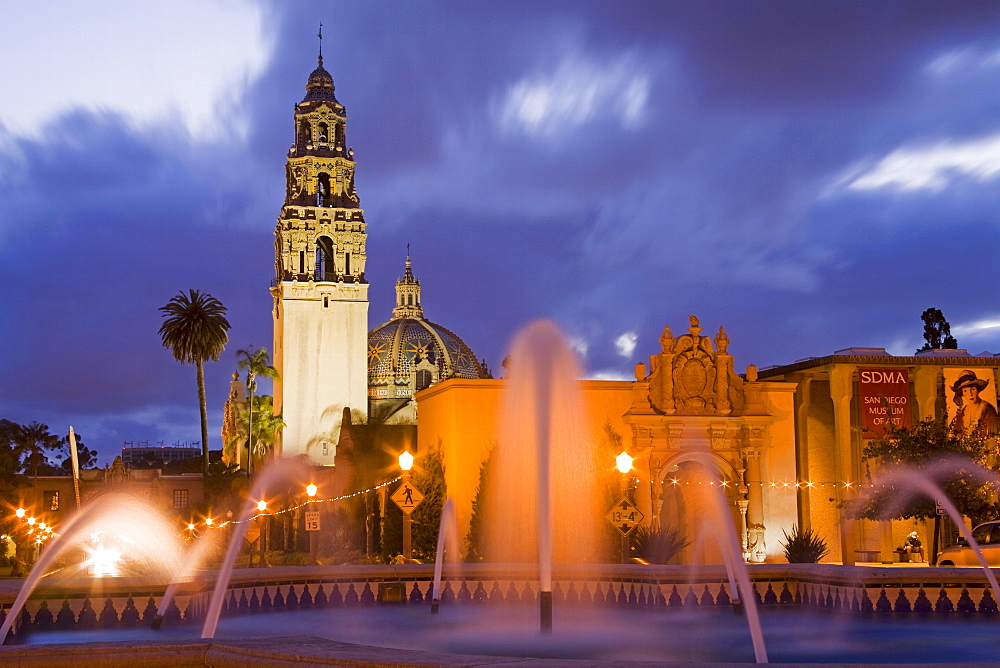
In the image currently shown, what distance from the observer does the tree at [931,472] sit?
1319 inches

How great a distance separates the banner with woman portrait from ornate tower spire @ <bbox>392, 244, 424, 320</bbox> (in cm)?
6720

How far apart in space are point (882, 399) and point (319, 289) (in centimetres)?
4651

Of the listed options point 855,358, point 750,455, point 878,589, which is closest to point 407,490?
point 878,589

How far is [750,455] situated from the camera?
3909 cm

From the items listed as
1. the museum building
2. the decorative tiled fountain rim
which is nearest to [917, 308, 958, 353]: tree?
the museum building

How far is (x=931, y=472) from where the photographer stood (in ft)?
112

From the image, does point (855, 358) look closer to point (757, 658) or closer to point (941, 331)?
point (757, 658)

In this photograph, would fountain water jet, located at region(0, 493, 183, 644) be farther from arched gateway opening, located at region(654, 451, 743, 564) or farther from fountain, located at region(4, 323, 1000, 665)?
fountain, located at region(4, 323, 1000, 665)

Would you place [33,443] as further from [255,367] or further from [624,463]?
[624,463]

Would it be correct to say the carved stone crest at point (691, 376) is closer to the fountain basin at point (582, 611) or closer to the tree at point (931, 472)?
the tree at point (931, 472)

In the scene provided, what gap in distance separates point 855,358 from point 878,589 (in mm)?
25779

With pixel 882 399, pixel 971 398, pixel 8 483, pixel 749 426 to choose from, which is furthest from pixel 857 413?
pixel 8 483

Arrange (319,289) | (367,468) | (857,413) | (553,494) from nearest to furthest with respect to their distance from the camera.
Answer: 1. (553,494)
2. (857,413)
3. (367,468)
4. (319,289)

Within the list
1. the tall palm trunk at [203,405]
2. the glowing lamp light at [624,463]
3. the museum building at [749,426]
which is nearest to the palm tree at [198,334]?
the tall palm trunk at [203,405]
